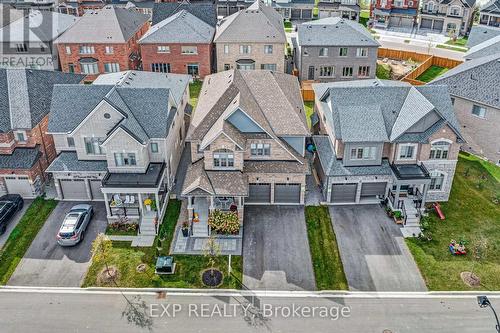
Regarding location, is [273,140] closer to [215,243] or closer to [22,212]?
[215,243]

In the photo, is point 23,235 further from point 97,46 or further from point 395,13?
point 395,13

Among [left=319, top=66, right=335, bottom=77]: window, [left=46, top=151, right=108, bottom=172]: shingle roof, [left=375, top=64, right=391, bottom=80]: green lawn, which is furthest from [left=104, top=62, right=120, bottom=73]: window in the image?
[left=375, top=64, right=391, bottom=80]: green lawn

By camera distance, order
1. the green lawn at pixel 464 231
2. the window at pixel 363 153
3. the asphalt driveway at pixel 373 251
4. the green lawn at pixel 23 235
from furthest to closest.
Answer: the window at pixel 363 153 → the green lawn at pixel 23 235 → the green lawn at pixel 464 231 → the asphalt driveway at pixel 373 251

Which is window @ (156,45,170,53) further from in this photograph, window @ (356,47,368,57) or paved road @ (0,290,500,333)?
paved road @ (0,290,500,333)

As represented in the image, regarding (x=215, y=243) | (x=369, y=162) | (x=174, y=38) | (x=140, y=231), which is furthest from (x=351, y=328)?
(x=174, y=38)

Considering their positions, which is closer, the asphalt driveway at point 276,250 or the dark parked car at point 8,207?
the asphalt driveway at point 276,250

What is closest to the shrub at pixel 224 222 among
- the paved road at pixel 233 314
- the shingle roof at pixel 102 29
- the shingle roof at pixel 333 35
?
the paved road at pixel 233 314

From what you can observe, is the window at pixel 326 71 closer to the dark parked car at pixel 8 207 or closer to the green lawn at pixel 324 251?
the green lawn at pixel 324 251
